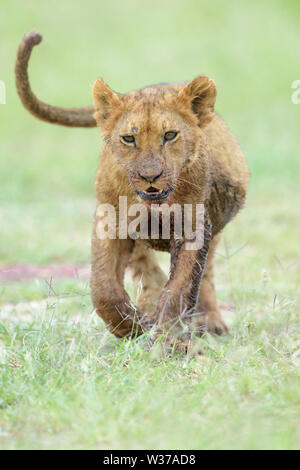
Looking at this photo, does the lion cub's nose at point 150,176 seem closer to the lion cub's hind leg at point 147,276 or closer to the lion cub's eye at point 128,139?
the lion cub's eye at point 128,139

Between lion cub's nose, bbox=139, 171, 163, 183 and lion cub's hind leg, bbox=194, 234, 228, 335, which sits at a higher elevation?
lion cub's nose, bbox=139, 171, 163, 183

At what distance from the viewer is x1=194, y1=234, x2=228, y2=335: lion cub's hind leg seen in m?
5.15

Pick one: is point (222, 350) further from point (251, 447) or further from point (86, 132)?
point (86, 132)

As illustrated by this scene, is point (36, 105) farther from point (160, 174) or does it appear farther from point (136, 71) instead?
point (136, 71)

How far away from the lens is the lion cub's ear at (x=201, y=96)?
4164mm

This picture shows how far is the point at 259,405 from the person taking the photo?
130 inches

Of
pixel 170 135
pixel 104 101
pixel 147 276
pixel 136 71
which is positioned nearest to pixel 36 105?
pixel 104 101

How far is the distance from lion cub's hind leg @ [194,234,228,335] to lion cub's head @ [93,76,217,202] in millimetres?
1141

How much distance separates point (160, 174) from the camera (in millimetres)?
3848

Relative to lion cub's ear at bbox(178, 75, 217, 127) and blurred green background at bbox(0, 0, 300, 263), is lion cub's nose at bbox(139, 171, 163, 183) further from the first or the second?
blurred green background at bbox(0, 0, 300, 263)

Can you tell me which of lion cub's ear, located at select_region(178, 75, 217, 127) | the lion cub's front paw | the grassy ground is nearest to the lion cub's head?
lion cub's ear, located at select_region(178, 75, 217, 127)

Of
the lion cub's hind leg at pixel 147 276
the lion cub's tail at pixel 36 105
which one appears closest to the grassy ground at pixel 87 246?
the lion cub's hind leg at pixel 147 276

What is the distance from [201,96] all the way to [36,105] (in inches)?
51.6
